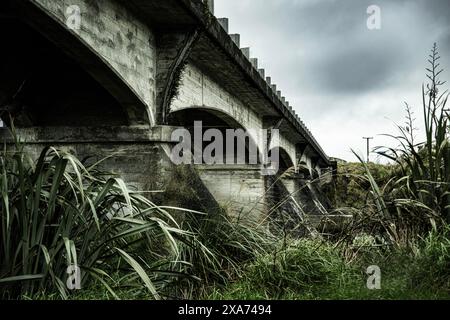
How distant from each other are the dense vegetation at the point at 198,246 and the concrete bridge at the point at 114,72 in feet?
2.39

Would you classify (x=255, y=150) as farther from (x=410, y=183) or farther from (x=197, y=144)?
(x=410, y=183)

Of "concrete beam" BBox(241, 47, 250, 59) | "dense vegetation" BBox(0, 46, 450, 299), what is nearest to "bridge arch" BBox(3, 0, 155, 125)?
"dense vegetation" BBox(0, 46, 450, 299)

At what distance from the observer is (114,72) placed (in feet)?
16.1

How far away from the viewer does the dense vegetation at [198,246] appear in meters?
2.88

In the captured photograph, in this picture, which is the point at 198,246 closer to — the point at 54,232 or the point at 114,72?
the point at 54,232

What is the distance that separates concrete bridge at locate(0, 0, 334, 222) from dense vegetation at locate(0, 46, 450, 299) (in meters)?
0.73

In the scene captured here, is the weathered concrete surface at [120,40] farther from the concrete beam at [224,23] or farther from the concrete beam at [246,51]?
the concrete beam at [246,51]

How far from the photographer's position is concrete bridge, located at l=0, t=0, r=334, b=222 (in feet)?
14.8

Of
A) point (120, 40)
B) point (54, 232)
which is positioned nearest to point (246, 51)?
point (120, 40)

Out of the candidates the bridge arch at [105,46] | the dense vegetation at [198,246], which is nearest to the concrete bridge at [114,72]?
the bridge arch at [105,46]
